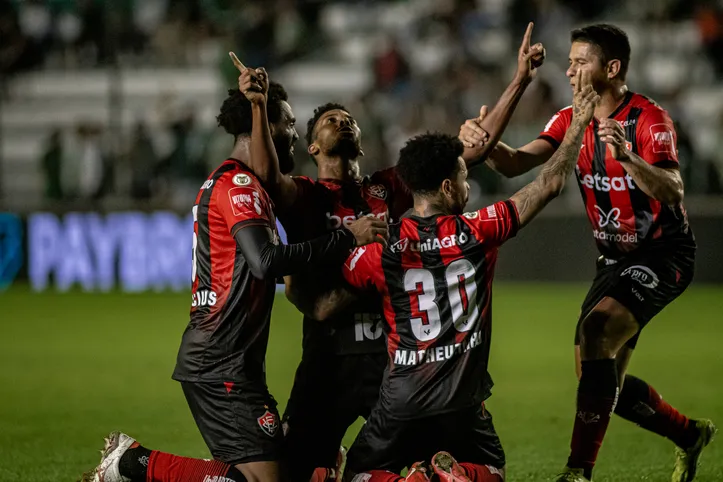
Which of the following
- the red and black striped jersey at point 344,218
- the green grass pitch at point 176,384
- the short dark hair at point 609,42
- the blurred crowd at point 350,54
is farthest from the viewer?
the blurred crowd at point 350,54

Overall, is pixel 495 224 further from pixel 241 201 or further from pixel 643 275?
pixel 643 275

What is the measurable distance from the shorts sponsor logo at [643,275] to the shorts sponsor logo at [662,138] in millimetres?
664

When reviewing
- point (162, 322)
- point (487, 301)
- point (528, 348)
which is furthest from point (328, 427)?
point (162, 322)

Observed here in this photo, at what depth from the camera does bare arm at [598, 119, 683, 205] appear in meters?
5.52

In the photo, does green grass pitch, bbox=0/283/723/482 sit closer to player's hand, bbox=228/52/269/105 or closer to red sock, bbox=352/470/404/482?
red sock, bbox=352/470/404/482

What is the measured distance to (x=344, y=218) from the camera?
229 inches

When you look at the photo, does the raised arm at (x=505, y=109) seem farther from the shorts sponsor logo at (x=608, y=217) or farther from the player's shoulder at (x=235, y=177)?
the player's shoulder at (x=235, y=177)

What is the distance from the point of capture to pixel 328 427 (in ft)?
18.7

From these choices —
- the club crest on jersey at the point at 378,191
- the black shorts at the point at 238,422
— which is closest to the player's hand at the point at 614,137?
the club crest on jersey at the point at 378,191

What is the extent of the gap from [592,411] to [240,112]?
2.41 meters

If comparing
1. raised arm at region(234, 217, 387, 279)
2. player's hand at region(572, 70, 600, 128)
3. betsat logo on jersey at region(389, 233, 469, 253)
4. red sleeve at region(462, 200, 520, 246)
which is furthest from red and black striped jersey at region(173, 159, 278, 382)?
player's hand at region(572, 70, 600, 128)

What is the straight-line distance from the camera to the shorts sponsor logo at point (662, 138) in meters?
6.03

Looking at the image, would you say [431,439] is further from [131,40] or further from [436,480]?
[131,40]

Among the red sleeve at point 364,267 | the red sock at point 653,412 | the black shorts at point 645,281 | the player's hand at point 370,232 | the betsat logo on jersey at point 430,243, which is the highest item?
the player's hand at point 370,232
